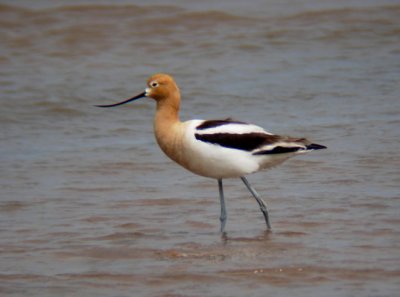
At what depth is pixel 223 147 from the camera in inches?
289

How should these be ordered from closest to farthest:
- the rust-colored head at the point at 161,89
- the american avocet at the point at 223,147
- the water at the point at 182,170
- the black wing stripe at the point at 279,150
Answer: the water at the point at 182,170
the american avocet at the point at 223,147
the black wing stripe at the point at 279,150
the rust-colored head at the point at 161,89

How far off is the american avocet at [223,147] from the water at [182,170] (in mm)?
402

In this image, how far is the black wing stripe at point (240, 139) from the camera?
7.32 meters

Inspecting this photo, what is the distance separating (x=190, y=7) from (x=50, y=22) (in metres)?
2.26

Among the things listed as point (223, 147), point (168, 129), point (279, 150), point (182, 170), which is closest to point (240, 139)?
point (223, 147)

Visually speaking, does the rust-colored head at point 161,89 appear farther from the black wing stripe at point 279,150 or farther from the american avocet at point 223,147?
the black wing stripe at point 279,150

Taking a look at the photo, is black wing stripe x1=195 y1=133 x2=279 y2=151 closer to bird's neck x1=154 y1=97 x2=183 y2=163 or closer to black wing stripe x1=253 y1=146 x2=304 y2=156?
black wing stripe x1=253 y1=146 x2=304 y2=156

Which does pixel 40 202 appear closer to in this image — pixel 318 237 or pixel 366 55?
pixel 318 237

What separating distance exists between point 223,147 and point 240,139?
157 millimetres

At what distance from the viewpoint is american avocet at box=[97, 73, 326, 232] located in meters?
7.31

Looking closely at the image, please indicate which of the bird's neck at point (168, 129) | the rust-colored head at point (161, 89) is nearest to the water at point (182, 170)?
the bird's neck at point (168, 129)

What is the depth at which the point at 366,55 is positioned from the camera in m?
13.9

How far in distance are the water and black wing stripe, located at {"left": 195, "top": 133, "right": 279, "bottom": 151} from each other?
1.81ft

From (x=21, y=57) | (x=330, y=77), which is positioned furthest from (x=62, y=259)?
(x=21, y=57)
